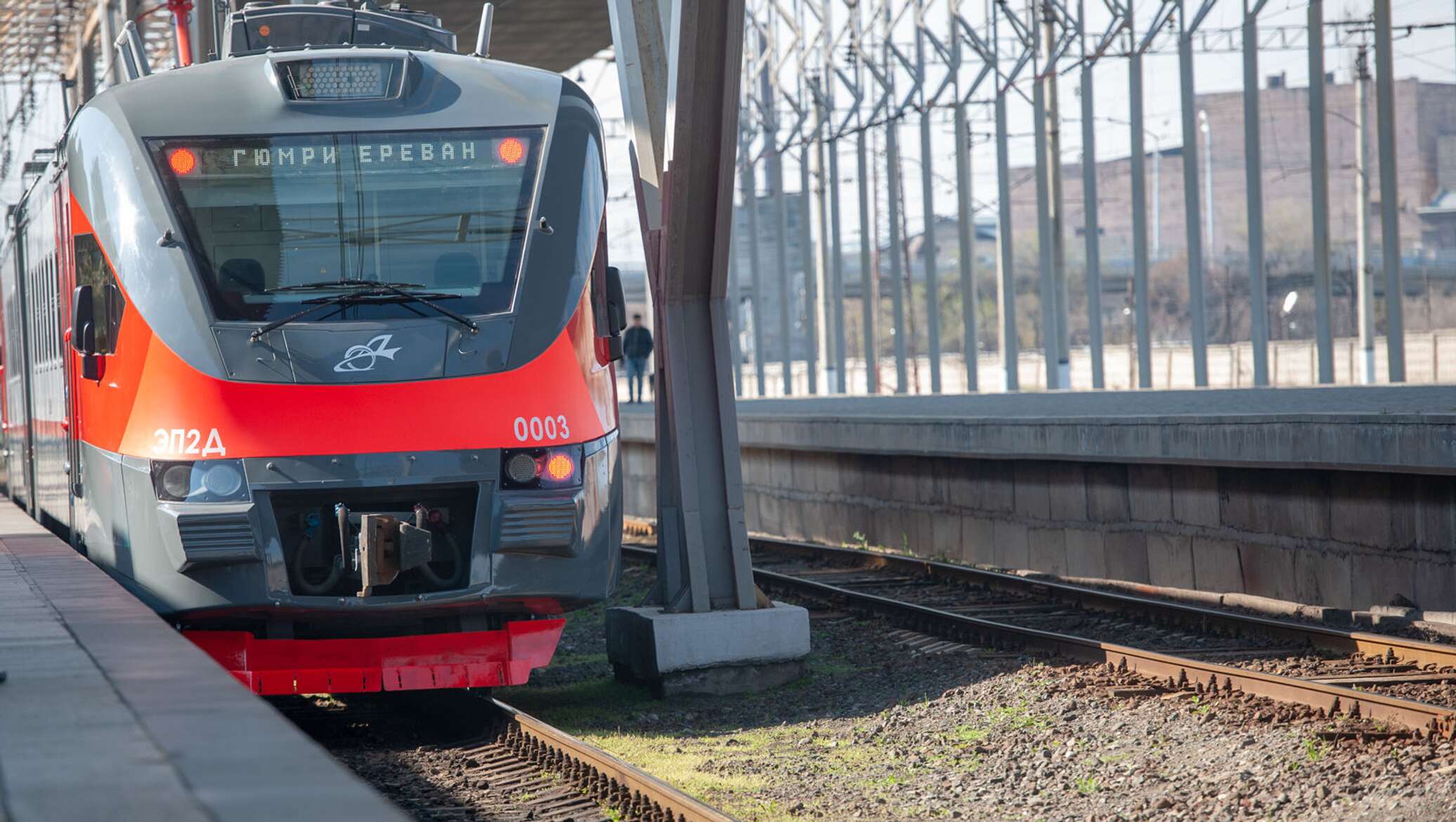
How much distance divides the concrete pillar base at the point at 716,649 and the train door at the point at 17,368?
640 centimetres

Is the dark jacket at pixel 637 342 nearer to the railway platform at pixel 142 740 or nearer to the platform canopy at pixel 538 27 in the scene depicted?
the platform canopy at pixel 538 27

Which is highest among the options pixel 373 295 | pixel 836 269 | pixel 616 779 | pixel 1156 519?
pixel 836 269

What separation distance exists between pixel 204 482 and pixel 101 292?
1491 millimetres

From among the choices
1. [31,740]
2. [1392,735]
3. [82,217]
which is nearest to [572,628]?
[82,217]

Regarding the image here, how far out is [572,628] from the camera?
1277 cm

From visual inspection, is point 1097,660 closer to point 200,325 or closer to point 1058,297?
point 200,325

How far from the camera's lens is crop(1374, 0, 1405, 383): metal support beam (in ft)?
79.2

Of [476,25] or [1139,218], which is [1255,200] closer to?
[1139,218]

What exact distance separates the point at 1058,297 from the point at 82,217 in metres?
25.6

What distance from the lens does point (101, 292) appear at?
8695 mm

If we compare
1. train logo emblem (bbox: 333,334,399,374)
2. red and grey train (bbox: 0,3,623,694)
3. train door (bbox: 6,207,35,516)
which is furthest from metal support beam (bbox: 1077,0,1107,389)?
train logo emblem (bbox: 333,334,399,374)

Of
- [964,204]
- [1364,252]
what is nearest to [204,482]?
[1364,252]

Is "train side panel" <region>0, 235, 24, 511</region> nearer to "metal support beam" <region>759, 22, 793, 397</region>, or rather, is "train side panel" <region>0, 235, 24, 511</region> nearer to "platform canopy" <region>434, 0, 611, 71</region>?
"platform canopy" <region>434, 0, 611, 71</region>

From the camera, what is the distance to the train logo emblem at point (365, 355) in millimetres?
8023
